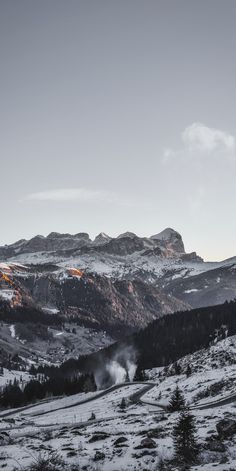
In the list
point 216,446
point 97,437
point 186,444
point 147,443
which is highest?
point 186,444

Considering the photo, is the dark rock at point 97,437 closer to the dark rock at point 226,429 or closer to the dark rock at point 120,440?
the dark rock at point 120,440

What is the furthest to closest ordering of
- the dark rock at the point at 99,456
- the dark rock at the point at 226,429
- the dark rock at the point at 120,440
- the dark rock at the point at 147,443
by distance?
the dark rock at the point at 120,440
the dark rock at the point at 226,429
the dark rock at the point at 147,443
the dark rock at the point at 99,456

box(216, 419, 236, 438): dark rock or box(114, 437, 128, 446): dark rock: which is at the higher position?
box(114, 437, 128, 446): dark rock

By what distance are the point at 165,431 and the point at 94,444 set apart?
6493 mm

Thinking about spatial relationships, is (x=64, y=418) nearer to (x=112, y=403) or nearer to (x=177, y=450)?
(x=112, y=403)

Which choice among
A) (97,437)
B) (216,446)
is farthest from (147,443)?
(97,437)

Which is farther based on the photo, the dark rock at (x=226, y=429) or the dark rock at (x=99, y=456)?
the dark rock at (x=226, y=429)

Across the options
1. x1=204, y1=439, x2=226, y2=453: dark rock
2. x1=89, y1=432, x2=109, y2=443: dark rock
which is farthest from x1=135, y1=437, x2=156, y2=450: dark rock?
x1=89, y1=432, x2=109, y2=443: dark rock

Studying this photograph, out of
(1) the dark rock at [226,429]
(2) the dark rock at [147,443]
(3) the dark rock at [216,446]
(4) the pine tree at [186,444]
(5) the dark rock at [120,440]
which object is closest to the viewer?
(4) the pine tree at [186,444]

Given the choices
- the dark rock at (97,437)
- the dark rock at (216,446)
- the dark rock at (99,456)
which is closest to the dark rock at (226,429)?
the dark rock at (216,446)

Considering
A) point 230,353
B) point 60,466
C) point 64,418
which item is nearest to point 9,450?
point 60,466

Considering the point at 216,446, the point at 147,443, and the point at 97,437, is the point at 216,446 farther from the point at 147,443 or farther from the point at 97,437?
the point at 97,437

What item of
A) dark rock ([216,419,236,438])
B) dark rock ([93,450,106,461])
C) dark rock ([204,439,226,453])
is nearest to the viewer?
dark rock ([204,439,226,453])

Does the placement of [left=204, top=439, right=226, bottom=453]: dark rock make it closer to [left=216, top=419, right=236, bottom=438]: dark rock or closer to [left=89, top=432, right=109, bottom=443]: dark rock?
[left=216, top=419, right=236, bottom=438]: dark rock
